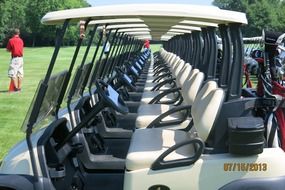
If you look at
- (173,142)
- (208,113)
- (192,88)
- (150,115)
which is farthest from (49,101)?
(192,88)

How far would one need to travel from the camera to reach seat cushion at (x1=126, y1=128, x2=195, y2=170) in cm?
307

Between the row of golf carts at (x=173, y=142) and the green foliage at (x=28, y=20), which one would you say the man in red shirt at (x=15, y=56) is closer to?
the row of golf carts at (x=173, y=142)

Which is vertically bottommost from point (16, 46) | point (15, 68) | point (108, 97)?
point (15, 68)

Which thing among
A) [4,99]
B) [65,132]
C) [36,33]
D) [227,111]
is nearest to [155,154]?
[227,111]

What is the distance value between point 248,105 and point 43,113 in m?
1.33

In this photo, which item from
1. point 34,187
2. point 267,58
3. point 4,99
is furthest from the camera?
point 4,99

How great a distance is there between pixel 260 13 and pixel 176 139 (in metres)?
85.4

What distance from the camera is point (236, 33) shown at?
3229 mm

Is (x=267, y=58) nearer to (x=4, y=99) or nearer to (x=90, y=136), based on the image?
(x=90, y=136)

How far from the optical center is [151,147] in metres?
3.44

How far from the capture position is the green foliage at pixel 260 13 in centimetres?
6988
